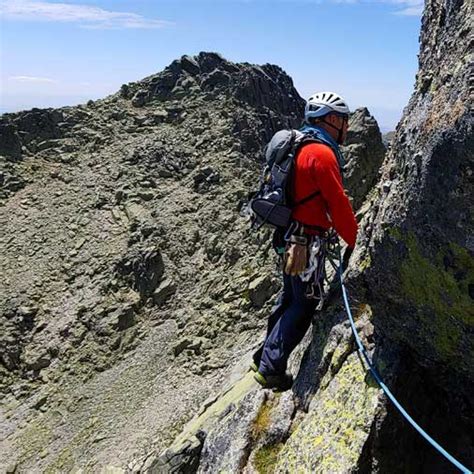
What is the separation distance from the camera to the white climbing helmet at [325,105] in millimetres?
8203

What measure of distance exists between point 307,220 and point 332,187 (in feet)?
2.63

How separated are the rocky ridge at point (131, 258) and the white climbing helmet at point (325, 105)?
12.1 metres

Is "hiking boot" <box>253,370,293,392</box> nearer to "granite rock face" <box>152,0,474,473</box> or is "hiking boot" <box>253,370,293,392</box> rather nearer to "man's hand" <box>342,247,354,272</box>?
"granite rock face" <box>152,0,474,473</box>

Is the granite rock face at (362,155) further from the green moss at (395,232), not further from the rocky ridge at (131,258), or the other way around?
the green moss at (395,232)

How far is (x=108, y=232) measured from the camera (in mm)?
29391

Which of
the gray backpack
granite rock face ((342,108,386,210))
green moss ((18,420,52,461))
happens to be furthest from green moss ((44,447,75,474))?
granite rock face ((342,108,386,210))

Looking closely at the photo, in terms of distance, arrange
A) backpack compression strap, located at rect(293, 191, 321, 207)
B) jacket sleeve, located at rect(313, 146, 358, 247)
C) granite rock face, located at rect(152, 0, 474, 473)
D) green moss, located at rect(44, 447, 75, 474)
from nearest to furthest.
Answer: granite rock face, located at rect(152, 0, 474, 473)
jacket sleeve, located at rect(313, 146, 358, 247)
backpack compression strap, located at rect(293, 191, 321, 207)
green moss, located at rect(44, 447, 75, 474)

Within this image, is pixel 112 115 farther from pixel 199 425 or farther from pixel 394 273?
pixel 394 273

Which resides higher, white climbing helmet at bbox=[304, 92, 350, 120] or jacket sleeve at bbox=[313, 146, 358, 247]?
white climbing helmet at bbox=[304, 92, 350, 120]

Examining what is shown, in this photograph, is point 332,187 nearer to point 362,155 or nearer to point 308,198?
point 308,198

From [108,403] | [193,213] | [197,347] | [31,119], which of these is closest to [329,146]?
[197,347]

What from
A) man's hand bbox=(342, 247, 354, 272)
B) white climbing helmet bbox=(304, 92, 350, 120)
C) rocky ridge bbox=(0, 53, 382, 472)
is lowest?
rocky ridge bbox=(0, 53, 382, 472)

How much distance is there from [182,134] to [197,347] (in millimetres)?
16951

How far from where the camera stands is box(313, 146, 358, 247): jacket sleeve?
745 cm
